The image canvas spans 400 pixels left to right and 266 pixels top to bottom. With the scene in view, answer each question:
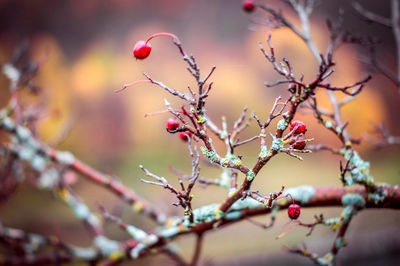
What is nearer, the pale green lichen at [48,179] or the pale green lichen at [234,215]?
the pale green lichen at [234,215]

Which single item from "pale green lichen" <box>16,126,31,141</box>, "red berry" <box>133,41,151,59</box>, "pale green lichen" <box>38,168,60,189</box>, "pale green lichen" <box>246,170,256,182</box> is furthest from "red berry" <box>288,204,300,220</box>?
"pale green lichen" <box>38,168,60,189</box>

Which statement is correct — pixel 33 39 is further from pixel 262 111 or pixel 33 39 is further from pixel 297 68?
pixel 297 68

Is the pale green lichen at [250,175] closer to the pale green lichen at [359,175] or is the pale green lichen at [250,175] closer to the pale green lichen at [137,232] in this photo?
the pale green lichen at [359,175]

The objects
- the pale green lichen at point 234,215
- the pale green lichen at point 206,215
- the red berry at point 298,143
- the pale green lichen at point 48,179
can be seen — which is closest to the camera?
the red berry at point 298,143

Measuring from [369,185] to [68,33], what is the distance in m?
3.51

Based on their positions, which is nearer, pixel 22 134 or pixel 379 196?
pixel 379 196

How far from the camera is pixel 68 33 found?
360 centimetres

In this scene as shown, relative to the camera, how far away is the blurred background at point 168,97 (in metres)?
3.09

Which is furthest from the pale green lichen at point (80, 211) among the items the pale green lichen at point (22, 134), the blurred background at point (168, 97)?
the blurred background at point (168, 97)

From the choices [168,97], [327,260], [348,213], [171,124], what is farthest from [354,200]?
[168,97]

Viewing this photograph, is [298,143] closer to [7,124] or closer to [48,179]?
[7,124]

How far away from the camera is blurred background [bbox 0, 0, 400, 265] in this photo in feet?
10.2

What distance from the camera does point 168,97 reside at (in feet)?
10.8

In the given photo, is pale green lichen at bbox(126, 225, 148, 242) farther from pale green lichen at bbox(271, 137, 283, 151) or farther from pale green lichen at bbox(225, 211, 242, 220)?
pale green lichen at bbox(271, 137, 283, 151)
